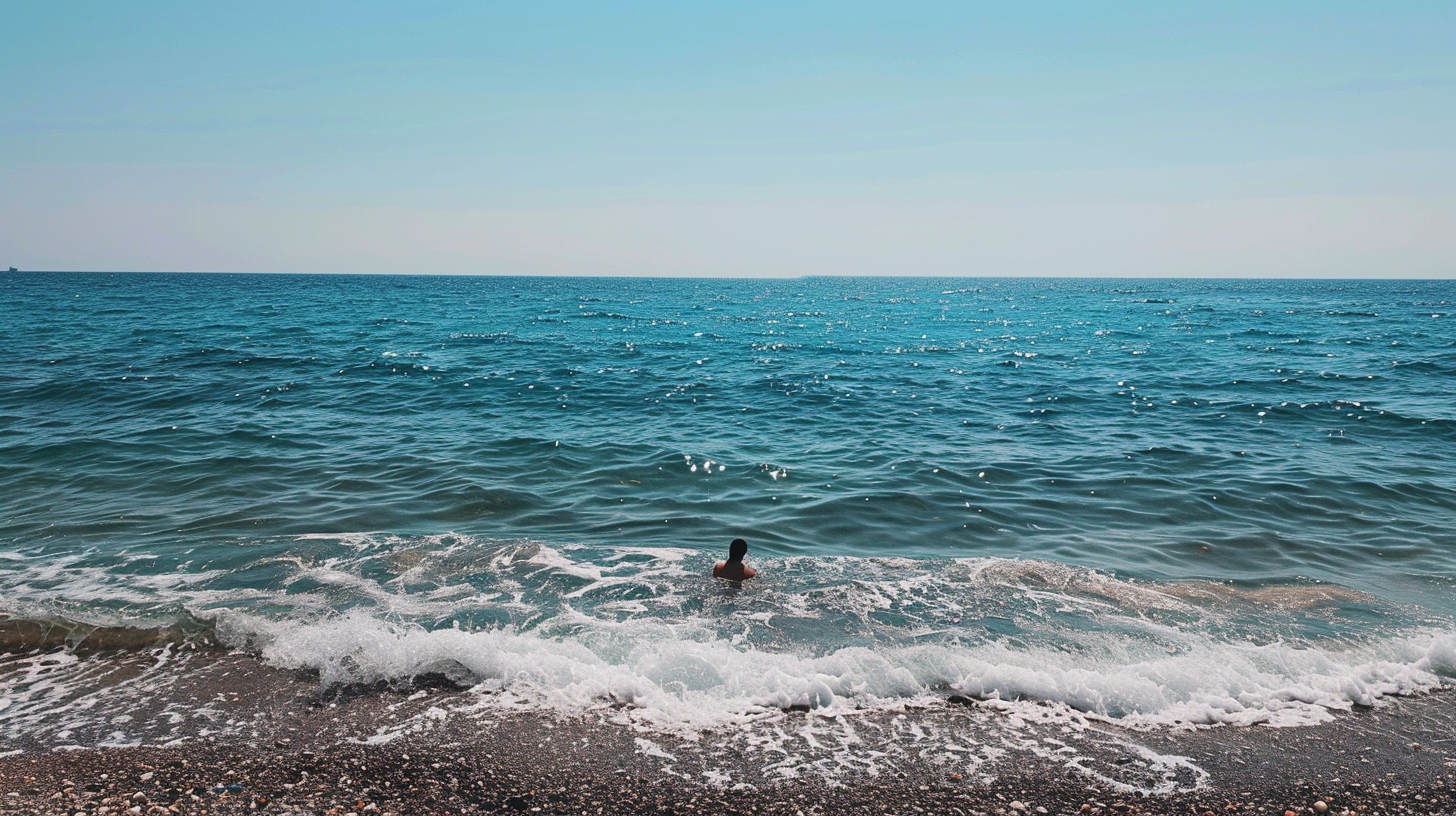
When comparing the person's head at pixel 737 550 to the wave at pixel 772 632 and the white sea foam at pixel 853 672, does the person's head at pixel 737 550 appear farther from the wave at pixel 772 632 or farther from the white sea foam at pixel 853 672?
the white sea foam at pixel 853 672

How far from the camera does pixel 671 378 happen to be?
2694 cm

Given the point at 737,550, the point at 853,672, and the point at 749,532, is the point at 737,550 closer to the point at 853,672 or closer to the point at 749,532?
the point at 749,532

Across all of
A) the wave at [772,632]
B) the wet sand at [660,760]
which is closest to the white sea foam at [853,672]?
the wave at [772,632]

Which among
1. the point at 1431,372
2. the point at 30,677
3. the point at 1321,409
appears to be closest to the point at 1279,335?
the point at 1431,372

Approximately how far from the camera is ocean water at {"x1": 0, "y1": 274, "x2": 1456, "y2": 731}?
734 cm

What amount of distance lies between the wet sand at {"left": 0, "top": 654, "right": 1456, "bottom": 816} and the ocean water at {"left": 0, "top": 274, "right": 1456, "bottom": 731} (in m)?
0.33

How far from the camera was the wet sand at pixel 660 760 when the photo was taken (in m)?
5.34

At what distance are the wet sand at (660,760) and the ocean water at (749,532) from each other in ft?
1.07

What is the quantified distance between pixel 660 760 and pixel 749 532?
621 cm

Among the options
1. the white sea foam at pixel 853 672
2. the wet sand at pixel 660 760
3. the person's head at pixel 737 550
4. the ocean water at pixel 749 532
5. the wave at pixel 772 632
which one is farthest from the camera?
the person's head at pixel 737 550

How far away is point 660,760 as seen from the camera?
5.90 meters

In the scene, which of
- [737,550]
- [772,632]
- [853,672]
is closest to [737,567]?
[737,550]

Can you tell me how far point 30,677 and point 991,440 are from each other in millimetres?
16376

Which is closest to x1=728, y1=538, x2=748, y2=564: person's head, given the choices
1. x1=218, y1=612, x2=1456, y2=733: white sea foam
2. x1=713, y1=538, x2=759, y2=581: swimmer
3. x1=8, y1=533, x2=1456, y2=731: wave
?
x1=713, y1=538, x2=759, y2=581: swimmer
